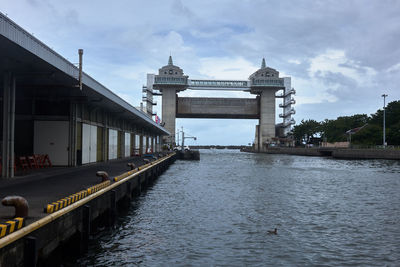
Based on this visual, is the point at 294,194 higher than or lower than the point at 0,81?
lower

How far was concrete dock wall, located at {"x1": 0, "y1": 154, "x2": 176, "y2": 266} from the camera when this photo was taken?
7406 mm

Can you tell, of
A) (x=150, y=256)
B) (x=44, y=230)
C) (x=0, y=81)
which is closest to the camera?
(x=44, y=230)

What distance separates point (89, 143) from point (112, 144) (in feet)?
30.3

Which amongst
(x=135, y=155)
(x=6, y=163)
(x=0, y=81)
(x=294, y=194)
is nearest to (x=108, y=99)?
(x=0, y=81)

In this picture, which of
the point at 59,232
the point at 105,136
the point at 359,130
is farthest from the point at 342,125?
the point at 59,232

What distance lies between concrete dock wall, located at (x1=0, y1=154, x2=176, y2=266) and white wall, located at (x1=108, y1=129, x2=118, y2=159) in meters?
23.6

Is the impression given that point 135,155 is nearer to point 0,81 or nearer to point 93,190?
point 0,81

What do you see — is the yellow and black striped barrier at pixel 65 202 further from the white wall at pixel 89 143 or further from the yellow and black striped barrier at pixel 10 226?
the white wall at pixel 89 143

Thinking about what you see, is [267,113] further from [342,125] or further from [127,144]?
[127,144]

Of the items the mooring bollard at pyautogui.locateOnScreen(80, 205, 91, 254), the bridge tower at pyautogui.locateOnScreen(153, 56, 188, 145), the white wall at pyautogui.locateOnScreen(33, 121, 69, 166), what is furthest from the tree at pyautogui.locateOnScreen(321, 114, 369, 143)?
the mooring bollard at pyautogui.locateOnScreen(80, 205, 91, 254)

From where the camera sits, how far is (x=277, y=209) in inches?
787

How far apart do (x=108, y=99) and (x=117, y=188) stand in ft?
44.1

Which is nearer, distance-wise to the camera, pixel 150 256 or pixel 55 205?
pixel 55 205

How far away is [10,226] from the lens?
24.6ft
